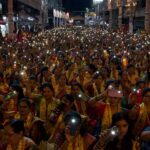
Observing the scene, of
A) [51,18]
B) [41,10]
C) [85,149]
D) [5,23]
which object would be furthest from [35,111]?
[51,18]

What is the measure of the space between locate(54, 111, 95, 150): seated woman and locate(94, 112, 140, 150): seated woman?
1.16 ft

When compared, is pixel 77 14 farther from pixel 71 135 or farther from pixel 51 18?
pixel 71 135

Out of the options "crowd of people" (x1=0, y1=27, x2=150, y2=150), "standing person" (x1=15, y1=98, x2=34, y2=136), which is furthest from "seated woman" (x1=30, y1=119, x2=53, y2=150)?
"standing person" (x1=15, y1=98, x2=34, y2=136)

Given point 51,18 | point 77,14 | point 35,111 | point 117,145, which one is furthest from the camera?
point 77,14

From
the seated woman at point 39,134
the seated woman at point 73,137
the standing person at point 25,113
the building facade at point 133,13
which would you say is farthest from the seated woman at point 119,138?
the building facade at point 133,13

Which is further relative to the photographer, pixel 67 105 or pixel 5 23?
pixel 5 23

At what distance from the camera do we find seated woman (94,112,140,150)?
4809 millimetres

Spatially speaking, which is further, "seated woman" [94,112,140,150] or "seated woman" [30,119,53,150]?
"seated woman" [30,119,53,150]

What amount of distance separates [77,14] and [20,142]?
134 m

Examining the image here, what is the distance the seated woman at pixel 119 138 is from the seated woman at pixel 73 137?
1.16 ft

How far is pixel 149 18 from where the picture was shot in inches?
1615

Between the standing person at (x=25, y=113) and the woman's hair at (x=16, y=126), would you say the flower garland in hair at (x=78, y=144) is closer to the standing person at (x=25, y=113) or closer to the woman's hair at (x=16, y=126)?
the woman's hair at (x=16, y=126)

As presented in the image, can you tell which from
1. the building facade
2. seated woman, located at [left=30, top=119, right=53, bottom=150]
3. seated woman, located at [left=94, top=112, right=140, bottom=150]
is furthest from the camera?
the building facade

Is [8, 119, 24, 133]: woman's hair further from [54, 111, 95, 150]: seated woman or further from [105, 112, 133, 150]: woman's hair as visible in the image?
[105, 112, 133, 150]: woman's hair
